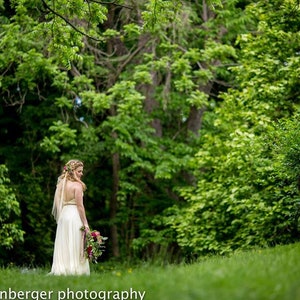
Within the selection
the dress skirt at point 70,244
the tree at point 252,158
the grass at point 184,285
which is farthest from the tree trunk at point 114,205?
the grass at point 184,285

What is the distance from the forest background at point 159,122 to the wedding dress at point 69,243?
1594 millimetres

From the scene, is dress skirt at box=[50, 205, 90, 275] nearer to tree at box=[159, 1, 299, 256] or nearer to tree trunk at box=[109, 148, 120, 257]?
tree at box=[159, 1, 299, 256]

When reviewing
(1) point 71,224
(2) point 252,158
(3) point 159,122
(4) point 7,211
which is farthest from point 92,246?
(3) point 159,122

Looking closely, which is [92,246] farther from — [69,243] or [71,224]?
[71,224]

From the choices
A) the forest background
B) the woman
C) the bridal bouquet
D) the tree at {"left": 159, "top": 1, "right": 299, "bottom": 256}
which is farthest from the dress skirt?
the tree at {"left": 159, "top": 1, "right": 299, "bottom": 256}

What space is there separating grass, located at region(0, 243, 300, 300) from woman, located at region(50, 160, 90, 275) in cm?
270

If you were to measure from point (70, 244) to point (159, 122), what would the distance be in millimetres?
12205

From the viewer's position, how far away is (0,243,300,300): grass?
591cm

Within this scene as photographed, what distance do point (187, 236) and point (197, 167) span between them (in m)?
2.05

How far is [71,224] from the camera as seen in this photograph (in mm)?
12164

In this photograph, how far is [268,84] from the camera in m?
17.0

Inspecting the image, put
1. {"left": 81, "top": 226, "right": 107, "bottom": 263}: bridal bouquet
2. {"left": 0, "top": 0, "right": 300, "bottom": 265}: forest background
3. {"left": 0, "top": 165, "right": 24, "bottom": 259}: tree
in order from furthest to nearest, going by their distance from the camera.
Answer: {"left": 0, "top": 165, "right": 24, "bottom": 259}: tree
{"left": 0, "top": 0, "right": 300, "bottom": 265}: forest background
{"left": 81, "top": 226, "right": 107, "bottom": 263}: bridal bouquet

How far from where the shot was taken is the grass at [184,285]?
5910mm

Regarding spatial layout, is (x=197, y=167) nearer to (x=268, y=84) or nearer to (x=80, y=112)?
(x=268, y=84)
